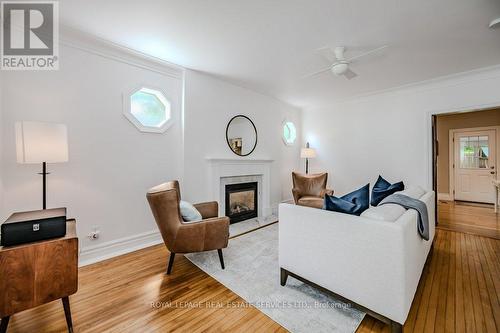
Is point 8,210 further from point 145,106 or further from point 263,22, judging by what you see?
point 263,22

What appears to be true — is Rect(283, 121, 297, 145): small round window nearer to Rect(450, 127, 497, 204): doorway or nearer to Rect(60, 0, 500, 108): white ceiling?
Rect(60, 0, 500, 108): white ceiling

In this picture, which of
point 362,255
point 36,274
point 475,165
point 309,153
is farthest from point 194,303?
point 475,165

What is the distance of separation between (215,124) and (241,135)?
2.20ft

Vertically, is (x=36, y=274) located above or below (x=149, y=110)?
below

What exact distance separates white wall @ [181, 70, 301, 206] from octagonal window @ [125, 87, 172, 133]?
323mm

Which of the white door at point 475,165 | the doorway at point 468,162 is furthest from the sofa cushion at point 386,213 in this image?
the white door at point 475,165

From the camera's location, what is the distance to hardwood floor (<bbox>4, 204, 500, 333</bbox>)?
1503mm

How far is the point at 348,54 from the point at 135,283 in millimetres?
3670

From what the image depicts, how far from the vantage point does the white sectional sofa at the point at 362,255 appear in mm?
1326

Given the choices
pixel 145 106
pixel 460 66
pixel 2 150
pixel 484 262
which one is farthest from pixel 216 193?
pixel 460 66

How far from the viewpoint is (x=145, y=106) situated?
297cm

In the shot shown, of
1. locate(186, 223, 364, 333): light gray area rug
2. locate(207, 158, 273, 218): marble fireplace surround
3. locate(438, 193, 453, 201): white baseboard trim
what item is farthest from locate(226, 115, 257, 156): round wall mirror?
locate(438, 193, 453, 201): white baseboard trim

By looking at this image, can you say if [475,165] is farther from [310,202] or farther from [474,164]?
[310,202]

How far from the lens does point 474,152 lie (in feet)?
18.2
